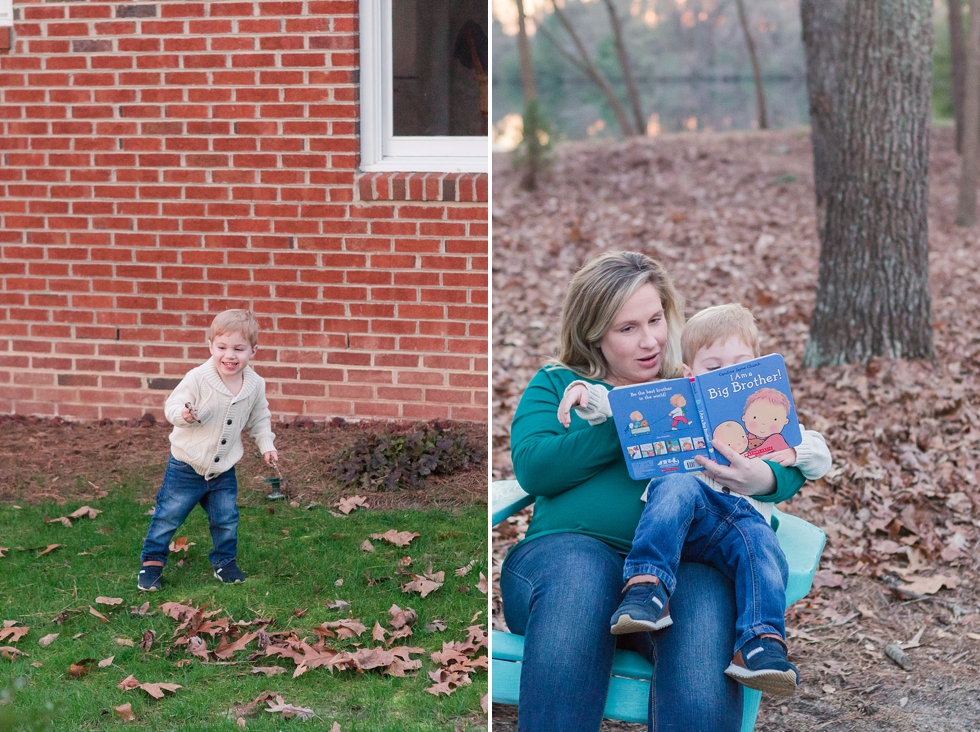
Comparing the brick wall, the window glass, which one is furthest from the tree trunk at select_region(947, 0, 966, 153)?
the brick wall

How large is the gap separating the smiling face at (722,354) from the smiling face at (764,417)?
0.41 feet

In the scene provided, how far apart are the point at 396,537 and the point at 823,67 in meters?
3.29

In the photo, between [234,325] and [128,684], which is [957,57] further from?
[128,684]

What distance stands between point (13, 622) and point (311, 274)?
45.8 inches

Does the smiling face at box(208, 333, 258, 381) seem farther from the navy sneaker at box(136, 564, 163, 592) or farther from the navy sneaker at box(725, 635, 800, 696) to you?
the navy sneaker at box(725, 635, 800, 696)

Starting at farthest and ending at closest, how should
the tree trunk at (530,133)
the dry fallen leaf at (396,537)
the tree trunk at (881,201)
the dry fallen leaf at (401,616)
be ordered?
the tree trunk at (530,133)
the tree trunk at (881,201)
the dry fallen leaf at (396,537)
the dry fallen leaf at (401,616)

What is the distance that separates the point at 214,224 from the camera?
2.78 metres

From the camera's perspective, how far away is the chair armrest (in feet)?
7.55

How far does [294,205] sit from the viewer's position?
110 inches

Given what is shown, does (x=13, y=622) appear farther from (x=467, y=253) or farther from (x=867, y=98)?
(x=867, y=98)

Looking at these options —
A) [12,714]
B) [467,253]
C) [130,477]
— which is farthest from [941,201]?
[12,714]

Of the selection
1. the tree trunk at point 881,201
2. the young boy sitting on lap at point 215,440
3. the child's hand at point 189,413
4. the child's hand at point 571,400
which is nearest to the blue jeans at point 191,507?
the young boy sitting on lap at point 215,440

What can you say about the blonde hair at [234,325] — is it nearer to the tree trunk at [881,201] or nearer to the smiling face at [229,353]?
the smiling face at [229,353]

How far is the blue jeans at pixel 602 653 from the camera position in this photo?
1.76 metres
